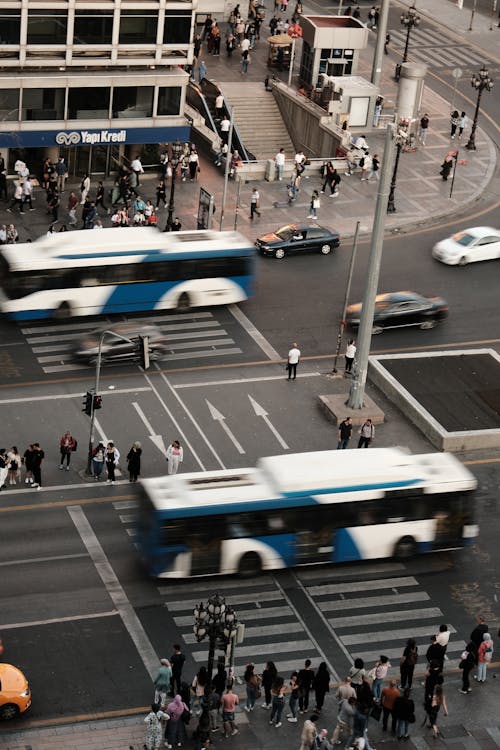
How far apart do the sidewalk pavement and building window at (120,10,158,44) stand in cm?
4205

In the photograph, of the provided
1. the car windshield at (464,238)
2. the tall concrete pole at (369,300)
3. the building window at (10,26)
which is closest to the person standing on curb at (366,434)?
the tall concrete pole at (369,300)

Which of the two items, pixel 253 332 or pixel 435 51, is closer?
pixel 253 332

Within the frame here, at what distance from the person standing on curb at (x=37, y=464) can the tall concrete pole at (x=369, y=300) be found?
12.7m

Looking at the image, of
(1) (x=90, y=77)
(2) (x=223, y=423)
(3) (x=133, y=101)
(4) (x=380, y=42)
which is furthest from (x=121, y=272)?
(4) (x=380, y=42)

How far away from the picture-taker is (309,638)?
4591cm

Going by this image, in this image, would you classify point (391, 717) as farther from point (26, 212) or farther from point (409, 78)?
point (409, 78)

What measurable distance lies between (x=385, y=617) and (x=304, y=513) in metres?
4.01

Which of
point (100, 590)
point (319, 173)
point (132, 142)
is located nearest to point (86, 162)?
point (132, 142)

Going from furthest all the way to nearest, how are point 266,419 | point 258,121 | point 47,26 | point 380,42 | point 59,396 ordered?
1. point 258,121
2. point 380,42
3. point 47,26
4. point 59,396
5. point 266,419

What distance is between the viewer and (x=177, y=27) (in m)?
77.2

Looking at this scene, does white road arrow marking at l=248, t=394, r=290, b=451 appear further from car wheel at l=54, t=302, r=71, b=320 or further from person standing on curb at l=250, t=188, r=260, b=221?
person standing on curb at l=250, t=188, r=260, b=221

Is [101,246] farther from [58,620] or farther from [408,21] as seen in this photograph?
[408,21]

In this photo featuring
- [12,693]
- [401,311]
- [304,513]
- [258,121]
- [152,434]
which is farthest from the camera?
[258,121]

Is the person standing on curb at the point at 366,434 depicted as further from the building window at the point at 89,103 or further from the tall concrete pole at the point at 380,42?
the tall concrete pole at the point at 380,42
